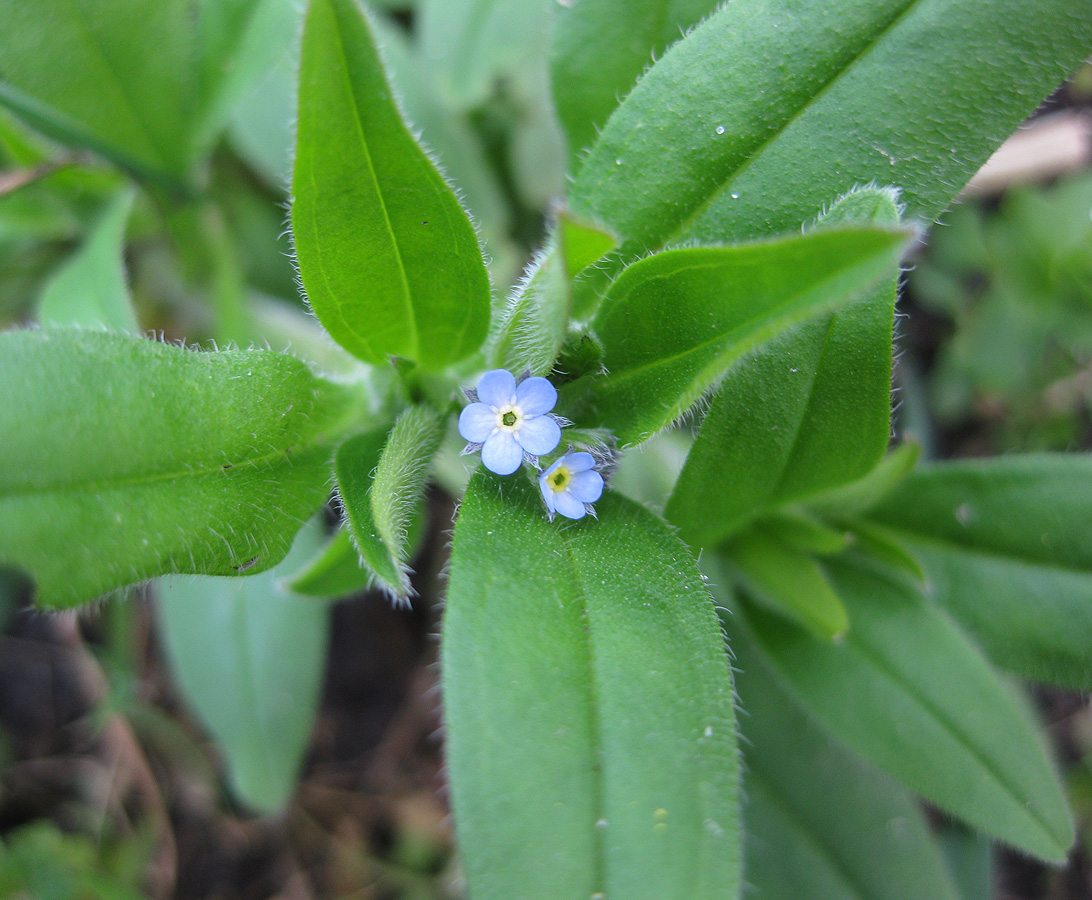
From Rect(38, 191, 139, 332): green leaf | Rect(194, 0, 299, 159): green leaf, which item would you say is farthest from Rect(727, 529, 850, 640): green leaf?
Rect(194, 0, 299, 159): green leaf

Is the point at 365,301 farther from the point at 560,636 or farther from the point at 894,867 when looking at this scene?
the point at 894,867

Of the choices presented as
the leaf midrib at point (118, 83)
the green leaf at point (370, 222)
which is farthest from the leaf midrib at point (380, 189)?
the leaf midrib at point (118, 83)

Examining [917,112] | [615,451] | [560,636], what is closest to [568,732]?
[560,636]

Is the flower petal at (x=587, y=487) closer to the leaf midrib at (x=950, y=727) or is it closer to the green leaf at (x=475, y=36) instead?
the leaf midrib at (x=950, y=727)

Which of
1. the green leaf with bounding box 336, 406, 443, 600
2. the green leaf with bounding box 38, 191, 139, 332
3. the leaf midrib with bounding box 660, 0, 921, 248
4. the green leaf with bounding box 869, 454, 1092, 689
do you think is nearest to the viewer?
the green leaf with bounding box 336, 406, 443, 600

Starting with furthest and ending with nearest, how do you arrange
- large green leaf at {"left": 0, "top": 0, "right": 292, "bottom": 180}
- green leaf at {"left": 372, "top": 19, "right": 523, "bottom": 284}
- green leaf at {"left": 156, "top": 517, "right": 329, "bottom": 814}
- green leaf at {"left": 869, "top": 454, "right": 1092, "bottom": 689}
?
green leaf at {"left": 372, "top": 19, "right": 523, "bottom": 284}
green leaf at {"left": 156, "top": 517, "right": 329, "bottom": 814}
large green leaf at {"left": 0, "top": 0, "right": 292, "bottom": 180}
green leaf at {"left": 869, "top": 454, "right": 1092, "bottom": 689}

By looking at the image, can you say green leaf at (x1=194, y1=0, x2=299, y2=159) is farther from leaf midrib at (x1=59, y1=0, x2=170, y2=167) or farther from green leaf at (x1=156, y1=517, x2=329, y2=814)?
green leaf at (x1=156, y1=517, x2=329, y2=814)
